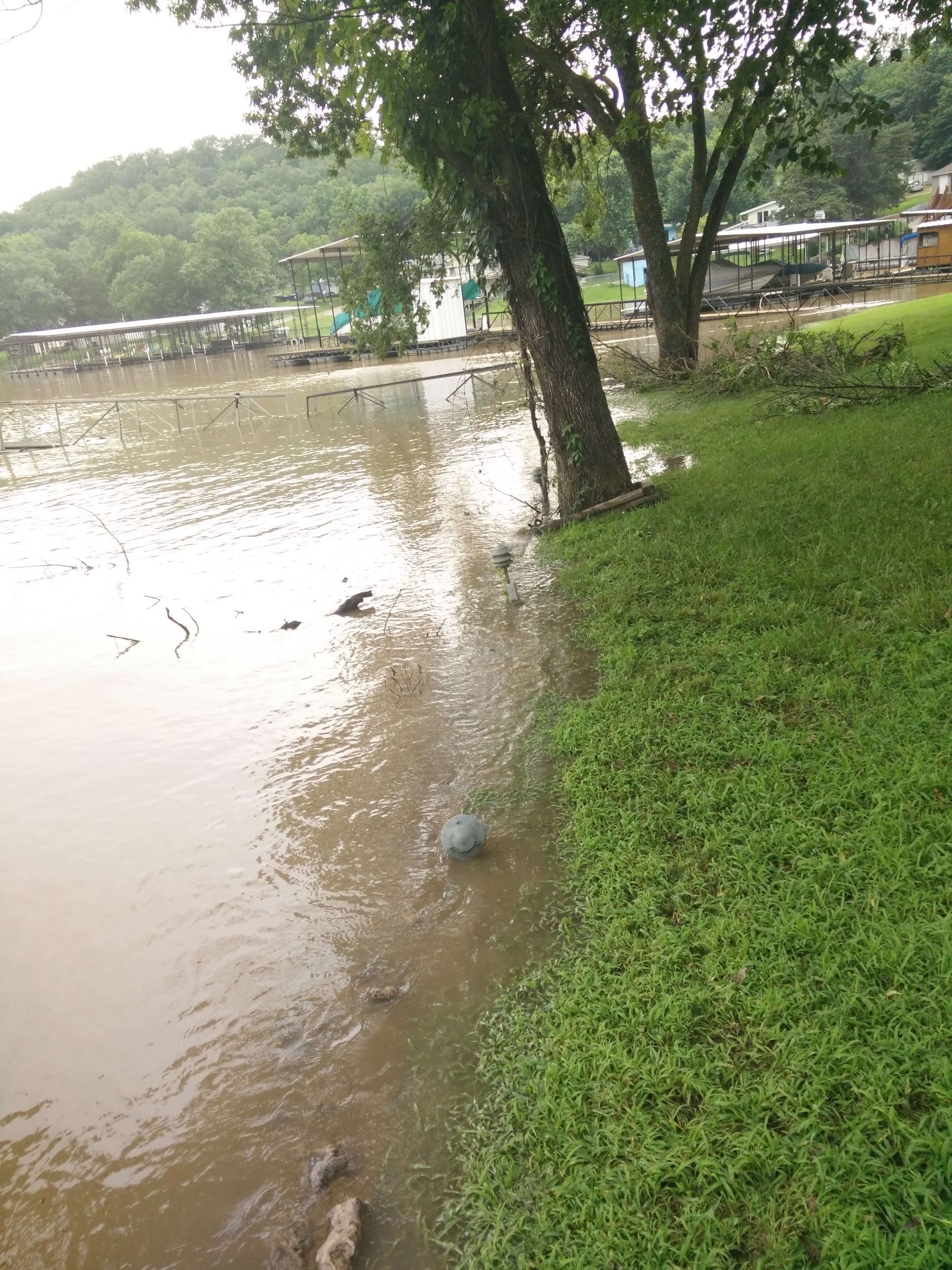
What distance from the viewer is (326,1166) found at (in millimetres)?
2623

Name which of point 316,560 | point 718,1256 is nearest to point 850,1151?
point 718,1256

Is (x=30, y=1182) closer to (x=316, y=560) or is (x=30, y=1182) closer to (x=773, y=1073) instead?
(x=773, y=1073)

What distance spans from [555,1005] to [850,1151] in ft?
3.46

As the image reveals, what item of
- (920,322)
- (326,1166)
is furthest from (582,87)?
(326,1166)

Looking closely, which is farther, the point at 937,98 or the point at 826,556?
the point at 937,98

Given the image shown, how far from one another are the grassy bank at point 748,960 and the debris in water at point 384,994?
50 cm

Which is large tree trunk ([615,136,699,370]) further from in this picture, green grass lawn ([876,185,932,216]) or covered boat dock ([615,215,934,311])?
green grass lawn ([876,185,932,216])

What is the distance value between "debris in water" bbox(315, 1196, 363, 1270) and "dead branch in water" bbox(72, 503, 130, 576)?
23.0 ft

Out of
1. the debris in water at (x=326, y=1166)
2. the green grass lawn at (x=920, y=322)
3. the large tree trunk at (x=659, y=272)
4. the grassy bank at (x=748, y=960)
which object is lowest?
the debris in water at (x=326, y=1166)

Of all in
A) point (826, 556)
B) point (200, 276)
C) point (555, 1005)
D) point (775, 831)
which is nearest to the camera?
point (555, 1005)

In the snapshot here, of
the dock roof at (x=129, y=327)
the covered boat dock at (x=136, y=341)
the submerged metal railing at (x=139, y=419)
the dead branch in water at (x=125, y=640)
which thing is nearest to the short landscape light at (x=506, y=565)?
the dead branch in water at (x=125, y=640)

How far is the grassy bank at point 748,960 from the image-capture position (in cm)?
217

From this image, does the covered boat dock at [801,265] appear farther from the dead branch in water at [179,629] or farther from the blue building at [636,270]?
the dead branch in water at [179,629]

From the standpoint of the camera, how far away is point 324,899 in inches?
155
